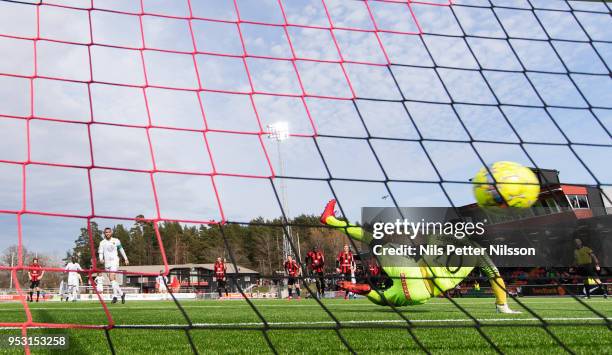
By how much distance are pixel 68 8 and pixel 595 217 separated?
77.2ft

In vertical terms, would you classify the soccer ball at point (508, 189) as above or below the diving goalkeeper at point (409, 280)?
above

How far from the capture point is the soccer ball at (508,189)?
148 inches

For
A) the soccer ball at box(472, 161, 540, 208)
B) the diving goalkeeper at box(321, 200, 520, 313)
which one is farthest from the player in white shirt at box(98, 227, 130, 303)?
the soccer ball at box(472, 161, 540, 208)

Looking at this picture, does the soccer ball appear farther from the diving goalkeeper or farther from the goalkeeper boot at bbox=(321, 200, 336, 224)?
the goalkeeper boot at bbox=(321, 200, 336, 224)

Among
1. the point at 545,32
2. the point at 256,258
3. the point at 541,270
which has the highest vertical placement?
the point at 545,32

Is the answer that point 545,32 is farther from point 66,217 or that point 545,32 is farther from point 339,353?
point 66,217

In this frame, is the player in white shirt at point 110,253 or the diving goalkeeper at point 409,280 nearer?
the diving goalkeeper at point 409,280

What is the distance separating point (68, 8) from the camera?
3199mm

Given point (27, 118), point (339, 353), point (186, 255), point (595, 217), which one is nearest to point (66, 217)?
point (27, 118)

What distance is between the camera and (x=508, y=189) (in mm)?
3885

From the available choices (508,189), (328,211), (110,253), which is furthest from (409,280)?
(110,253)

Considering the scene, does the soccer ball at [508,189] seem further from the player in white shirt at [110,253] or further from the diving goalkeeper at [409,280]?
the player in white shirt at [110,253]

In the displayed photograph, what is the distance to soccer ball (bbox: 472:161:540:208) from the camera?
3748 millimetres

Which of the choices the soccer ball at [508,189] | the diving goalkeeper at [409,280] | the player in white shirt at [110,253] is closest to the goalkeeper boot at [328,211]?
the diving goalkeeper at [409,280]
